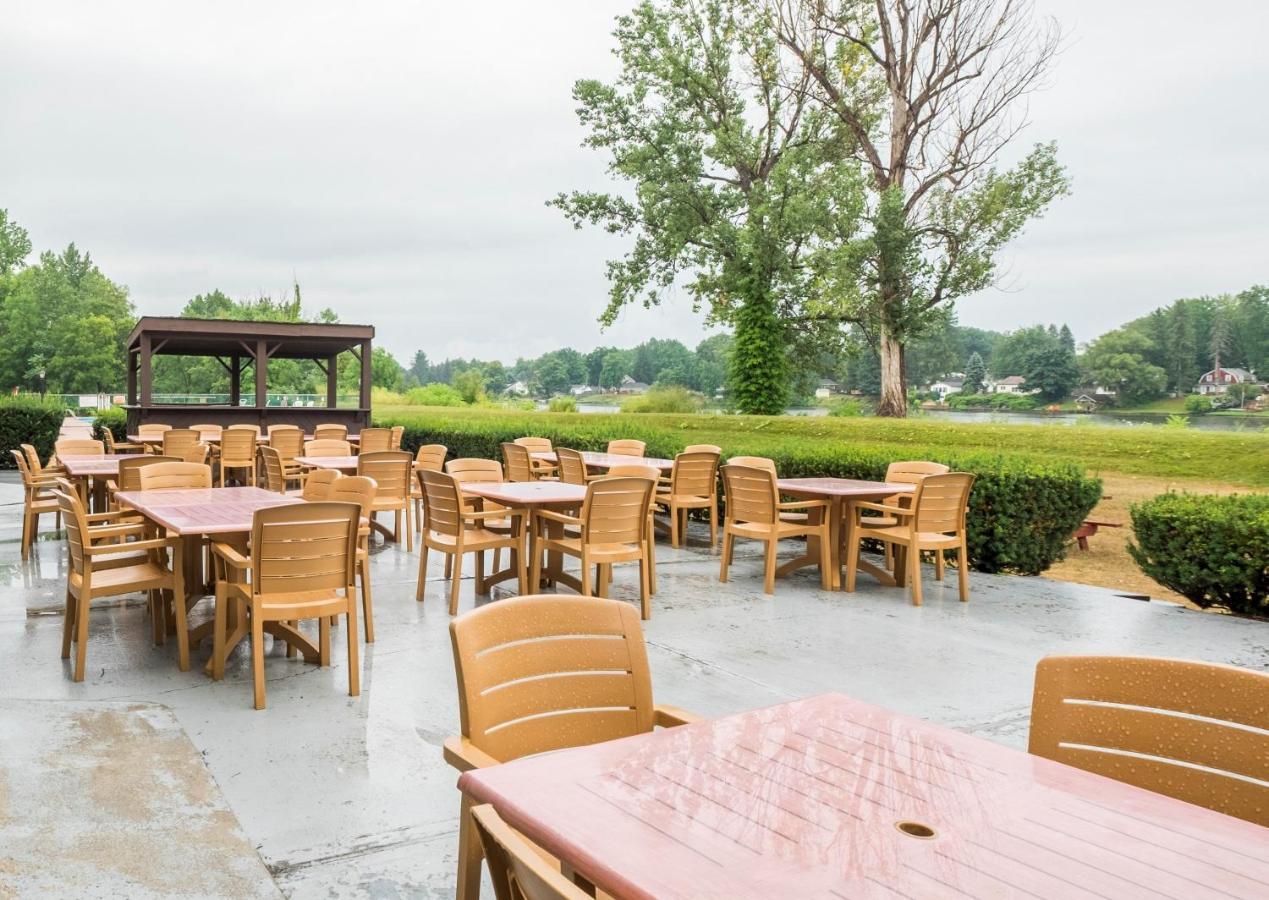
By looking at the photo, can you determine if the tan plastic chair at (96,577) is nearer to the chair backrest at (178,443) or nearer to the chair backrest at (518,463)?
the chair backrest at (518,463)

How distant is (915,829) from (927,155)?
22475 millimetres

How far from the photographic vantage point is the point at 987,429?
47.2 ft

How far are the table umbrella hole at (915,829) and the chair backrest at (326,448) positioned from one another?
9.55 m

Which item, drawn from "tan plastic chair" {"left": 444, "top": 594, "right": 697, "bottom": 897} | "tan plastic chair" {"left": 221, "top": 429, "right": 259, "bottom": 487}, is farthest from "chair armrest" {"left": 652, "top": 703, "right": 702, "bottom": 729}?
"tan plastic chair" {"left": 221, "top": 429, "right": 259, "bottom": 487}

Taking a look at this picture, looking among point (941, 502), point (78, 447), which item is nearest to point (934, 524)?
point (941, 502)

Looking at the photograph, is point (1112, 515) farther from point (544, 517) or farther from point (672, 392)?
point (672, 392)

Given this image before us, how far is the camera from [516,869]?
107 cm

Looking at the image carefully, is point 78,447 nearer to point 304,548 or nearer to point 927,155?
point 304,548

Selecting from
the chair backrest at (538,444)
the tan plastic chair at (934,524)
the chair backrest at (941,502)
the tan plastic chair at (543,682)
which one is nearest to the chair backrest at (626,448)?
the chair backrest at (538,444)

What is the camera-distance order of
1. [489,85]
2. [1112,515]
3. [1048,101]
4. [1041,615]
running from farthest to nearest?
[489,85]
[1048,101]
[1112,515]
[1041,615]

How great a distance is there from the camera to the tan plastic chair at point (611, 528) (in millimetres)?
5527

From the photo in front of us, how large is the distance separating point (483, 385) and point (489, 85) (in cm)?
1116

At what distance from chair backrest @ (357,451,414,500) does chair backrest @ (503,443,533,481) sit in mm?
1322

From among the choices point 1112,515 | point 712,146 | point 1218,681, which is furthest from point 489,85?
point 1218,681
